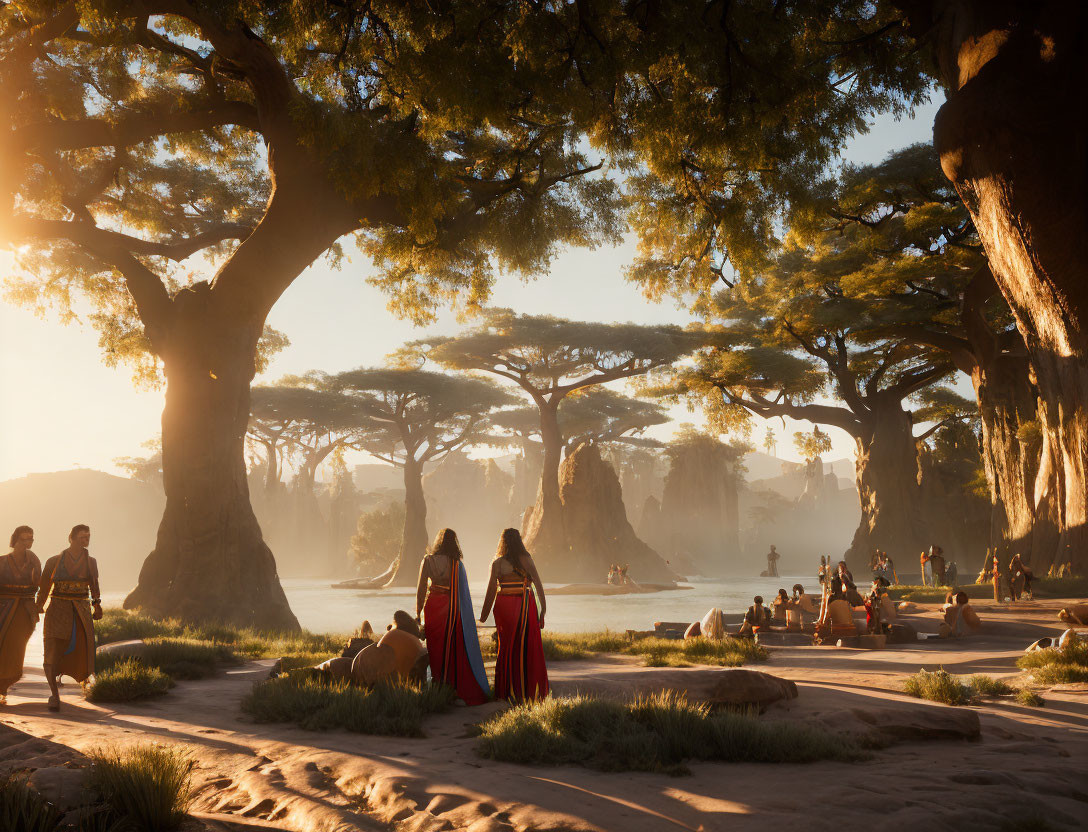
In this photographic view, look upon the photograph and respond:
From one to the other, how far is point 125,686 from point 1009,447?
23.4 metres

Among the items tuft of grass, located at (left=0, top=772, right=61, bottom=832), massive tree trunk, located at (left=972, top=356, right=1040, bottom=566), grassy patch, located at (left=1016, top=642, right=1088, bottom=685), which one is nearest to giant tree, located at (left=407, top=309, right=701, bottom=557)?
massive tree trunk, located at (left=972, top=356, right=1040, bottom=566)

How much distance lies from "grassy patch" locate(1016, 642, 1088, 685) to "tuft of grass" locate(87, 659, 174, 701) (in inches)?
365

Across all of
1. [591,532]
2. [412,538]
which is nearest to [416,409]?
[412,538]

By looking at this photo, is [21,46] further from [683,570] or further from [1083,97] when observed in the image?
[683,570]

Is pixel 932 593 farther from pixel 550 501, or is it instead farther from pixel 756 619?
pixel 550 501

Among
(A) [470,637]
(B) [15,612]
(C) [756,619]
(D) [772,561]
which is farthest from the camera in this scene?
(D) [772,561]

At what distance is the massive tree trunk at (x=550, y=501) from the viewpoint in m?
39.5

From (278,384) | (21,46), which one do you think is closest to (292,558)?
(278,384)

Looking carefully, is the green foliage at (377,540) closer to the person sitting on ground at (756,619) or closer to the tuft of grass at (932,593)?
the tuft of grass at (932,593)

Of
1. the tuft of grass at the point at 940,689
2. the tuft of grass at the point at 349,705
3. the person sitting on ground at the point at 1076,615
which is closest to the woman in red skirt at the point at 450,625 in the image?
the tuft of grass at the point at 349,705

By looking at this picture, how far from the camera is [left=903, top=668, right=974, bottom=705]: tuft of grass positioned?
681 centimetres

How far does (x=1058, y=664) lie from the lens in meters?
8.16

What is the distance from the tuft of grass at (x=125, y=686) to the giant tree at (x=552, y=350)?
29557 mm

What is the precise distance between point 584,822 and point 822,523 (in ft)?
335
